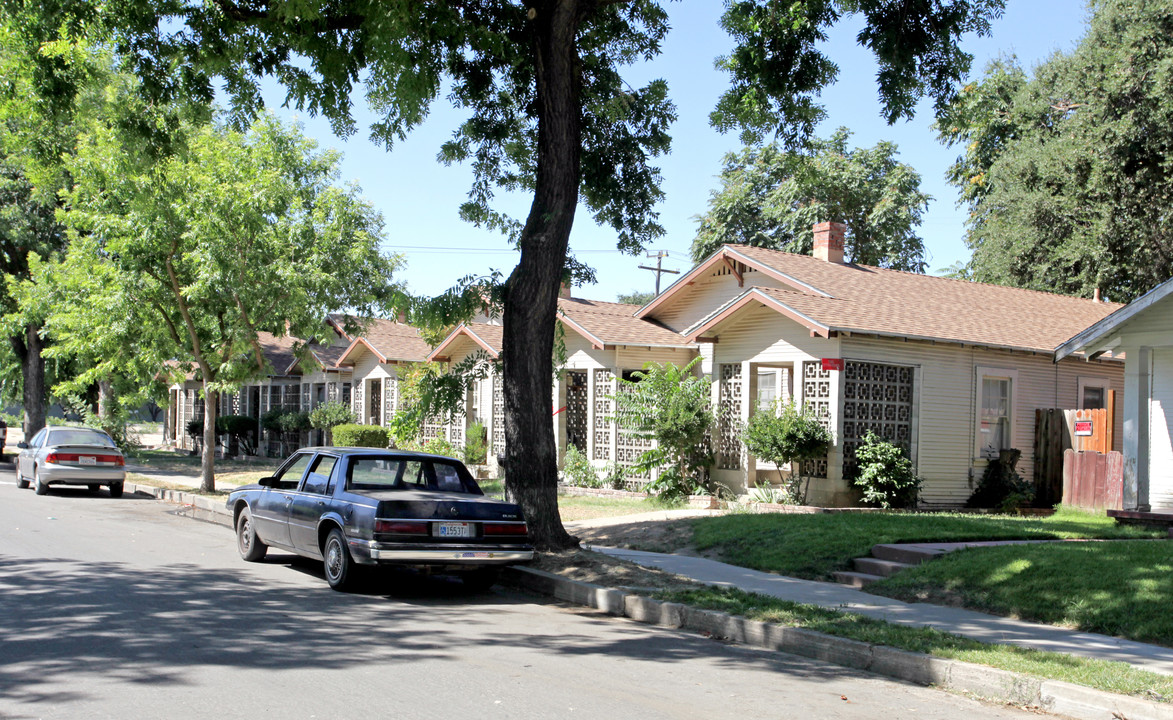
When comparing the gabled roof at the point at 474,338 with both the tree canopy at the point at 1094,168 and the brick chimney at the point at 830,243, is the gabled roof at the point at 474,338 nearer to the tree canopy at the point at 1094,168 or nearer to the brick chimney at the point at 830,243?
the brick chimney at the point at 830,243

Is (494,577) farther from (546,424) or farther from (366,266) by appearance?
(366,266)

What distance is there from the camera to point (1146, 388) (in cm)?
1530

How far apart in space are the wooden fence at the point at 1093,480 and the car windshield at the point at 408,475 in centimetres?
1143

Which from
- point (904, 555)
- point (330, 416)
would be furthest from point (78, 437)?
point (904, 555)

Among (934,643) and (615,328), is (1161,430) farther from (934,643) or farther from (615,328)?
(615,328)

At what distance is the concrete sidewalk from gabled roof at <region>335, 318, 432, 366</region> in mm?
17590

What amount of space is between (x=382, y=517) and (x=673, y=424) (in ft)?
30.9

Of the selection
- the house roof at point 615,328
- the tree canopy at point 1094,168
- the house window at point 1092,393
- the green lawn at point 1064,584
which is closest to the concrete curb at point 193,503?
the house roof at point 615,328

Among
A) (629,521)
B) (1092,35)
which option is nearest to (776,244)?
(1092,35)

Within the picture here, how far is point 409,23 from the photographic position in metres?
11.4

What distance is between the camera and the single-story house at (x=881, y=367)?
57.0 feet

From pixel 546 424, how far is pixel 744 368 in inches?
302

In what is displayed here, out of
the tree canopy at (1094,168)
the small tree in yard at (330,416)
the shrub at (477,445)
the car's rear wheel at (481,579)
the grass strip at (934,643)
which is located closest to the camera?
the grass strip at (934,643)

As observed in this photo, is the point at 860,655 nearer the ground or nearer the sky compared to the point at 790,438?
nearer the ground
